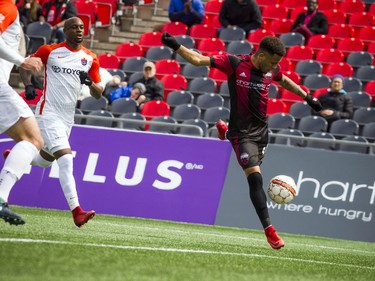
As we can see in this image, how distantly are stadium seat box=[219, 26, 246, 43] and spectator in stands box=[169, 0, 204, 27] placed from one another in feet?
3.03

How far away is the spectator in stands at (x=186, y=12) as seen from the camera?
2273 centimetres

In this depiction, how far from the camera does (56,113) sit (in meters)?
11.6

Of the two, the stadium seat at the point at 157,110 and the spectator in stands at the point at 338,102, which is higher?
the spectator in stands at the point at 338,102

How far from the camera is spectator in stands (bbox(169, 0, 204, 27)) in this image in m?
22.7

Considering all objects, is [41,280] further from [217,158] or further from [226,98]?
[226,98]

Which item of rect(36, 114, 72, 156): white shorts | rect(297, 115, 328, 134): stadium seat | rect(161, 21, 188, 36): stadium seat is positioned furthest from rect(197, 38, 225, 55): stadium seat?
rect(36, 114, 72, 156): white shorts

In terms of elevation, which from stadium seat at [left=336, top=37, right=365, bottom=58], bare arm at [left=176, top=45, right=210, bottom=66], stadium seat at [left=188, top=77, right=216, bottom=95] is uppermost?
bare arm at [left=176, top=45, right=210, bottom=66]

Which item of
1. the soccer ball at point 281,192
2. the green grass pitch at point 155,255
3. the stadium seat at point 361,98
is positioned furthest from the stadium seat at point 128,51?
the soccer ball at point 281,192

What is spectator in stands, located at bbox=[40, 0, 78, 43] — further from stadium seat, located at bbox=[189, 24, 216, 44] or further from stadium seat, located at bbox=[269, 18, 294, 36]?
stadium seat, located at bbox=[269, 18, 294, 36]

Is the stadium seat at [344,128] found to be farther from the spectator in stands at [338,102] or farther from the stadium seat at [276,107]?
the stadium seat at [276,107]

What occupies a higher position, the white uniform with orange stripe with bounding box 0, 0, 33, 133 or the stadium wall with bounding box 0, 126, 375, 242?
the white uniform with orange stripe with bounding box 0, 0, 33, 133

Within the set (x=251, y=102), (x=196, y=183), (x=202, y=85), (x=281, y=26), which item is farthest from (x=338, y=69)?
(x=251, y=102)

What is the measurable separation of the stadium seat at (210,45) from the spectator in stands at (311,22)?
5.85 ft

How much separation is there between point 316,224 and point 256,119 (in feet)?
13.8
